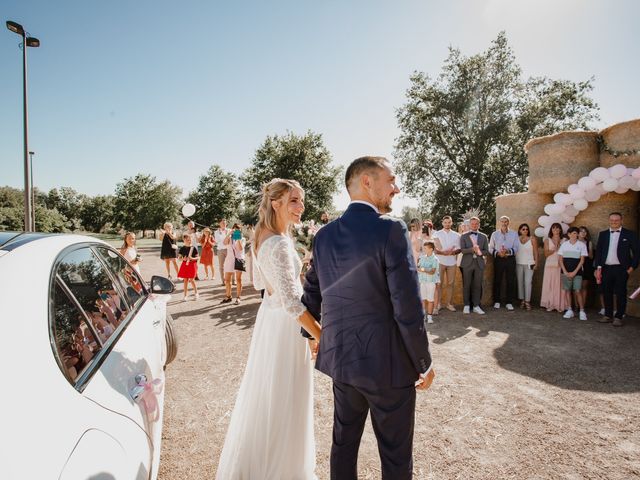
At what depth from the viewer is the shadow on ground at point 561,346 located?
4527 mm

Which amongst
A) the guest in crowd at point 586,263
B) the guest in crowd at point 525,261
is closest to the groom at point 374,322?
the guest in crowd at point 525,261

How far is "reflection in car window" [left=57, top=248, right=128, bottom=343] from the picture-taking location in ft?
5.70

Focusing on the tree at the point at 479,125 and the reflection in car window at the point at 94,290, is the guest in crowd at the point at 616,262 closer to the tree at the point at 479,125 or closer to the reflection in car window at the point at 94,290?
the reflection in car window at the point at 94,290

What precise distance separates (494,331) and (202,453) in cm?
567

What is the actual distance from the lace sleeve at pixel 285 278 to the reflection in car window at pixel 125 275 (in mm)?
1226

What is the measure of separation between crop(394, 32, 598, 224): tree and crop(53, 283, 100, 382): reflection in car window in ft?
90.1

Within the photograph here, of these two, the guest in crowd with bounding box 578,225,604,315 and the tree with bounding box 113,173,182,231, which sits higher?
the tree with bounding box 113,173,182,231

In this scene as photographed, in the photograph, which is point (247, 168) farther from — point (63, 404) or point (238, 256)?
point (63, 404)

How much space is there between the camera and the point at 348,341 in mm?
1907

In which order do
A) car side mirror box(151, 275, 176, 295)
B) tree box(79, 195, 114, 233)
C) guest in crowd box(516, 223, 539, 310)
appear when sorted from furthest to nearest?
tree box(79, 195, 114, 233) < guest in crowd box(516, 223, 539, 310) < car side mirror box(151, 275, 176, 295)

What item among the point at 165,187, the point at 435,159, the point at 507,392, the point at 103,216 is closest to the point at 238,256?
the point at 507,392

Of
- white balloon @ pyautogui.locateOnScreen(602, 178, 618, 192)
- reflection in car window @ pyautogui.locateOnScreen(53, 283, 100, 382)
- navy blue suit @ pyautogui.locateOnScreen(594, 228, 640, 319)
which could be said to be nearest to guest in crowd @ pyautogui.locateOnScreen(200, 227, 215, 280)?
reflection in car window @ pyautogui.locateOnScreen(53, 283, 100, 382)

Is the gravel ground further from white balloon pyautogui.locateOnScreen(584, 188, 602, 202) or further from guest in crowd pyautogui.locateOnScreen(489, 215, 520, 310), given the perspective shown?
white balloon pyautogui.locateOnScreen(584, 188, 602, 202)

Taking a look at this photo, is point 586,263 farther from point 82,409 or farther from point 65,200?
point 65,200
